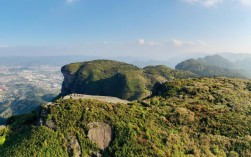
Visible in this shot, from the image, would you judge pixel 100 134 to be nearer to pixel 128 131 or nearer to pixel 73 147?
pixel 128 131

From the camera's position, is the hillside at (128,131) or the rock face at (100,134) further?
the rock face at (100,134)

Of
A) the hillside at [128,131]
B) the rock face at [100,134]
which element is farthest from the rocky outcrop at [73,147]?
the rock face at [100,134]

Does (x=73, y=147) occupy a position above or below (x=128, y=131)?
below

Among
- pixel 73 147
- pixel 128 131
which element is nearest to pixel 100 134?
pixel 128 131

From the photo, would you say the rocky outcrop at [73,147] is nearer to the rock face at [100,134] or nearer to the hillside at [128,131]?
the hillside at [128,131]

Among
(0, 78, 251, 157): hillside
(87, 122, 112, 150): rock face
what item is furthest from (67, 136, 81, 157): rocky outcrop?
(87, 122, 112, 150): rock face

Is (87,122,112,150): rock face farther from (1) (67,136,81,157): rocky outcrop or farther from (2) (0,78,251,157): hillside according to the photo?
(1) (67,136,81,157): rocky outcrop

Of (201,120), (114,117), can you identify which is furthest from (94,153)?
(201,120)
